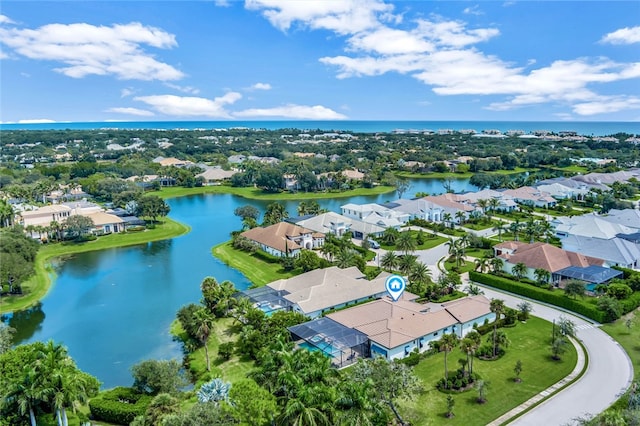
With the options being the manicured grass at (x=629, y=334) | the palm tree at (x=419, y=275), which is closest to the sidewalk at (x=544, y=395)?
the manicured grass at (x=629, y=334)

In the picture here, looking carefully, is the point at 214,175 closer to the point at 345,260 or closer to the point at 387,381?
the point at 345,260

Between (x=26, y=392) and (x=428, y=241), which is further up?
(x=26, y=392)

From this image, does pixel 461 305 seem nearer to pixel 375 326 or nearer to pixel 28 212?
pixel 375 326

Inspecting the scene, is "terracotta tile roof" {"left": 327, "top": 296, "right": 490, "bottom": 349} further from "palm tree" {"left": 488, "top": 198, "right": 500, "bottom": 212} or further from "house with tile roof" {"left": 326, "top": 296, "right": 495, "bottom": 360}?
"palm tree" {"left": 488, "top": 198, "right": 500, "bottom": 212}

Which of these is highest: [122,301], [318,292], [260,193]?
[318,292]

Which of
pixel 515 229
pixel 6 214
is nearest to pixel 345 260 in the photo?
pixel 515 229

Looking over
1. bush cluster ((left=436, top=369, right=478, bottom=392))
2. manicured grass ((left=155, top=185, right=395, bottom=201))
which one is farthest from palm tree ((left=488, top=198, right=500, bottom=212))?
bush cluster ((left=436, top=369, right=478, bottom=392))

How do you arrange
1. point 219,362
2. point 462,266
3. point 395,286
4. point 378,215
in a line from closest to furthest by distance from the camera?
point 219,362, point 395,286, point 462,266, point 378,215
